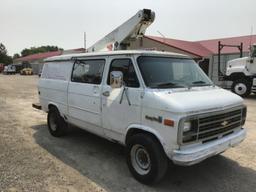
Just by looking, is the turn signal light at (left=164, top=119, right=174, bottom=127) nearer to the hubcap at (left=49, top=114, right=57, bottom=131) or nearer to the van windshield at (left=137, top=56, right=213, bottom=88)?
the van windshield at (left=137, top=56, right=213, bottom=88)

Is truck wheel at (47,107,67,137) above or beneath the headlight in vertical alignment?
beneath

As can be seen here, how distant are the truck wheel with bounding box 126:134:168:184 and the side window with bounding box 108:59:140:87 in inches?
33.5

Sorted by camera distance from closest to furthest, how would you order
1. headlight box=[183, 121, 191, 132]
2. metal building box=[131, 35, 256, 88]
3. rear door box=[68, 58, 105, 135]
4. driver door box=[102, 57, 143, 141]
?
headlight box=[183, 121, 191, 132] < driver door box=[102, 57, 143, 141] < rear door box=[68, 58, 105, 135] < metal building box=[131, 35, 256, 88]

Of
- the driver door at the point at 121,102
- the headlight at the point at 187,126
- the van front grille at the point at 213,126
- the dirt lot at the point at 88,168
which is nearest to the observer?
the headlight at the point at 187,126

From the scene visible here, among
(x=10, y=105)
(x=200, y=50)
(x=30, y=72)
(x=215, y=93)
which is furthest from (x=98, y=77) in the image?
(x=30, y=72)

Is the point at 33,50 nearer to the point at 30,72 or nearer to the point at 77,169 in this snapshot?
the point at 30,72

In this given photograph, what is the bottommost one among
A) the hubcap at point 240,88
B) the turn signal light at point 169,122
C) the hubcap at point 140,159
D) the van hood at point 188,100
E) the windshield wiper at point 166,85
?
the hubcap at point 140,159

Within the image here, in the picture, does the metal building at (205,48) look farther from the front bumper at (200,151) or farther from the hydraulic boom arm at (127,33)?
the front bumper at (200,151)

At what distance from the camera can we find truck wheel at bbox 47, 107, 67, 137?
6.35 metres

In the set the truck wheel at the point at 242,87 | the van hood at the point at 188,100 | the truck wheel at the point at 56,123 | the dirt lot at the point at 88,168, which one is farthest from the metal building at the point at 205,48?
the van hood at the point at 188,100

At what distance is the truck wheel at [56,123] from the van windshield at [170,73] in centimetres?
295

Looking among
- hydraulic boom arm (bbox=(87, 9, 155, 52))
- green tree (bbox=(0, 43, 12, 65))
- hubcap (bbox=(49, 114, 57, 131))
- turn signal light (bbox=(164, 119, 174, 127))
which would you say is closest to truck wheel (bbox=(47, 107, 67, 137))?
hubcap (bbox=(49, 114, 57, 131))

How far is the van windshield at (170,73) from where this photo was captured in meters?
4.19

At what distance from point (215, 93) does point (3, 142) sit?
188 inches
